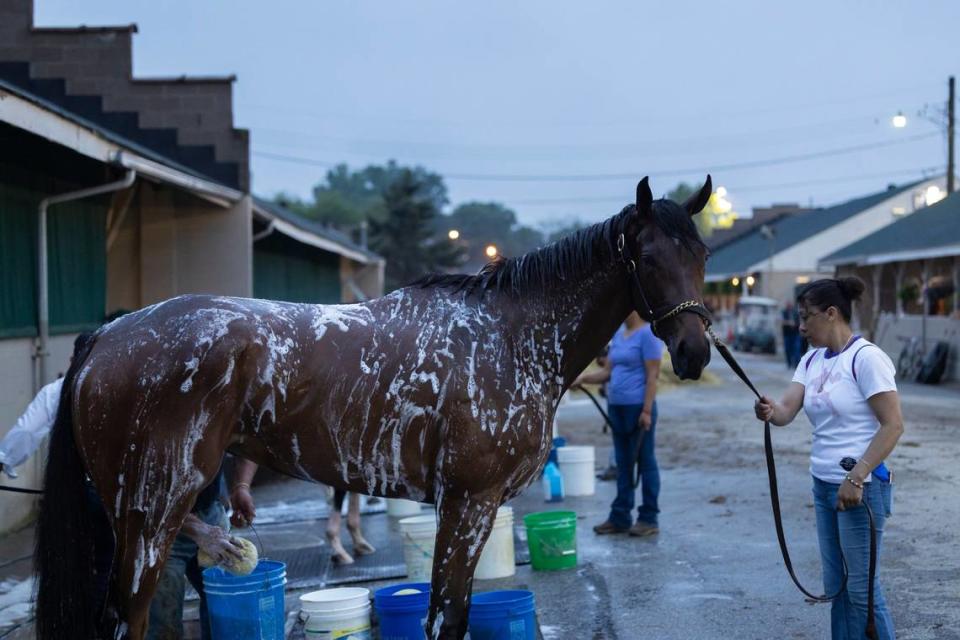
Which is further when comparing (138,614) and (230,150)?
(230,150)

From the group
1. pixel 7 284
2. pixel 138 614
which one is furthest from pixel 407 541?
pixel 7 284

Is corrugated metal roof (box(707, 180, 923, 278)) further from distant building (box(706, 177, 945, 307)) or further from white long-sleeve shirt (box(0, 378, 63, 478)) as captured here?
white long-sleeve shirt (box(0, 378, 63, 478))

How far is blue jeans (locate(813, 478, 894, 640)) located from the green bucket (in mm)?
2797

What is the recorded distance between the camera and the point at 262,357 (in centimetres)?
406

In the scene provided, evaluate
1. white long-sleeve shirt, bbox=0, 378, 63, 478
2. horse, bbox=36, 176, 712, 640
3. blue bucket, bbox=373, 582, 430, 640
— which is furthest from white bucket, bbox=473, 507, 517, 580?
white long-sleeve shirt, bbox=0, 378, 63, 478

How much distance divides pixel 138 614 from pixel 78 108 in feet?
40.4

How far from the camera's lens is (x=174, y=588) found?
209 inches

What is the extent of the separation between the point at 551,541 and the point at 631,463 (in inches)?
57.6

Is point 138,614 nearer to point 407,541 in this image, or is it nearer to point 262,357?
point 262,357

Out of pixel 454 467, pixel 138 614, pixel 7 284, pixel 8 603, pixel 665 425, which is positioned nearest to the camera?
pixel 138 614

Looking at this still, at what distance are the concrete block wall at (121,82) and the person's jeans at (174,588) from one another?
964cm

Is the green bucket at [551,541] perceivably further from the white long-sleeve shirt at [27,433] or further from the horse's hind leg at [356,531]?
the white long-sleeve shirt at [27,433]

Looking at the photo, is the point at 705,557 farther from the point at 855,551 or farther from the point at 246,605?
the point at 246,605

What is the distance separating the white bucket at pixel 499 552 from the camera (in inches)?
281
